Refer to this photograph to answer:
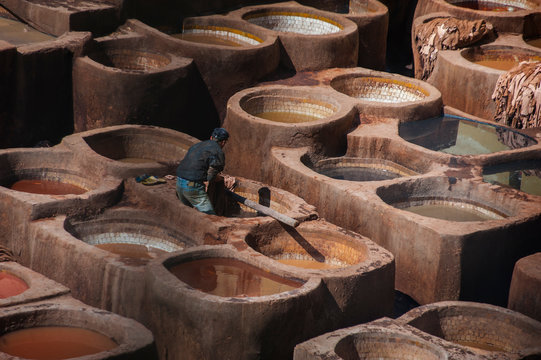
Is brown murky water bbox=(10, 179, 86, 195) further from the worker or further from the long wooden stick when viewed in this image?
the long wooden stick

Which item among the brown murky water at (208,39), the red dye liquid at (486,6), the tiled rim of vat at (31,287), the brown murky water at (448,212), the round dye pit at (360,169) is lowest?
Result: the tiled rim of vat at (31,287)

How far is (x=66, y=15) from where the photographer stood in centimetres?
1576

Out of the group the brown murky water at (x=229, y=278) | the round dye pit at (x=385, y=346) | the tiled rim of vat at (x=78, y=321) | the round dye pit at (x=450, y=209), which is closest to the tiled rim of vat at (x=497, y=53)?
the round dye pit at (x=450, y=209)

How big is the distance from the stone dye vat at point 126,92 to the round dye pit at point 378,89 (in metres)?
2.63

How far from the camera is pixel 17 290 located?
410 inches

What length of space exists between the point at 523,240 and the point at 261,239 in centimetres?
330

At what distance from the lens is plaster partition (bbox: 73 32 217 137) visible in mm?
14930

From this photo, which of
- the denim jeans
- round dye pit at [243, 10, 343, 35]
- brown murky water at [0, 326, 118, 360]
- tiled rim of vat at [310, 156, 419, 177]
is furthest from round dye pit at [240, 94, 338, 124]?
brown murky water at [0, 326, 118, 360]

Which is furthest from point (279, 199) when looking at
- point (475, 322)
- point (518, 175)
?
point (518, 175)

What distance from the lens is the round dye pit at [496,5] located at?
842 inches

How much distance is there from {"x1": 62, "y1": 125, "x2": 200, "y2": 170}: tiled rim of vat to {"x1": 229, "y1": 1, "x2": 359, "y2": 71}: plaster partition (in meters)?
3.71

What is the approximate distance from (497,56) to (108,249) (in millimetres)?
9510

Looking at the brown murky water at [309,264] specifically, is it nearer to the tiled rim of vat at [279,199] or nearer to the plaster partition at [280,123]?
the tiled rim of vat at [279,199]

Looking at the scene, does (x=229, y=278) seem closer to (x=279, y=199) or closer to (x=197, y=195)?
(x=197, y=195)
